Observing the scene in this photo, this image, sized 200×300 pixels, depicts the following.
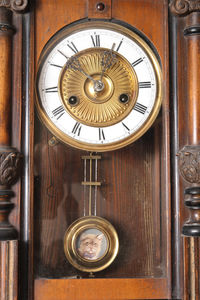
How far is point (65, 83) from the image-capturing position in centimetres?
175

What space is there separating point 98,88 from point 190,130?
34cm

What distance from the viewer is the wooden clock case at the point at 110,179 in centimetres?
168

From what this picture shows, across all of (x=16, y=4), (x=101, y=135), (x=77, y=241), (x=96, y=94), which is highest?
(x=16, y=4)

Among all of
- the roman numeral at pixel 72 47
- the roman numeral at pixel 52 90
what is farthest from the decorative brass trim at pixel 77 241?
the roman numeral at pixel 72 47

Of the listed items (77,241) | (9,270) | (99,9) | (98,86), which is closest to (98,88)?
(98,86)

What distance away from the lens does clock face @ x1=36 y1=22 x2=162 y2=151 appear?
1733 mm

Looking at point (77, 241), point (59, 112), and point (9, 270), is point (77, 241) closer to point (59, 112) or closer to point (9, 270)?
point (9, 270)

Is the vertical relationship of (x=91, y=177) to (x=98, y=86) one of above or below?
below

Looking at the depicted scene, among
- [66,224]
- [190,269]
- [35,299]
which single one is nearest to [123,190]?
[66,224]

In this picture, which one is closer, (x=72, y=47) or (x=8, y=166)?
(x=8, y=166)

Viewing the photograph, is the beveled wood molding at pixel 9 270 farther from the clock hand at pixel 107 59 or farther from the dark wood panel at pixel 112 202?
the clock hand at pixel 107 59

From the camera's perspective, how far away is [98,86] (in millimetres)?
1757

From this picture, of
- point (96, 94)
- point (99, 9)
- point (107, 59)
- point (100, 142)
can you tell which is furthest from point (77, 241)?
point (99, 9)

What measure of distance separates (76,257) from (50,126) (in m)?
0.44
